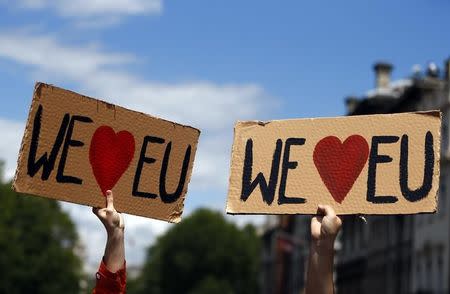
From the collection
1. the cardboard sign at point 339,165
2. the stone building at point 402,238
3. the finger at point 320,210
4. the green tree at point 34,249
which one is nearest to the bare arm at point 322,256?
the finger at point 320,210

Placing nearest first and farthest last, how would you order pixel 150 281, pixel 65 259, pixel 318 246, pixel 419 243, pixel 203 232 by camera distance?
pixel 318 246, pixel 419 243, pixel 65 259, pixel 203 232, pixel 150 281

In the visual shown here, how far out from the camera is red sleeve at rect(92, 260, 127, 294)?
19.3ft

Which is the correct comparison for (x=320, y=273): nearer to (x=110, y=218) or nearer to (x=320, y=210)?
(x=320, y=210)

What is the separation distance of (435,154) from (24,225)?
75.1m

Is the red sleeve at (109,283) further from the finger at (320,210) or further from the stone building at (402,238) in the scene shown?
the stone building at (402,238)

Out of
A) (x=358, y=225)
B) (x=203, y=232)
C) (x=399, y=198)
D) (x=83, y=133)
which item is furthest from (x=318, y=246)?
(x=203, y=232)

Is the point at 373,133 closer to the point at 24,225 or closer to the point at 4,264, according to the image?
the point at 4,264

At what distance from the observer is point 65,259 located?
3059 inches

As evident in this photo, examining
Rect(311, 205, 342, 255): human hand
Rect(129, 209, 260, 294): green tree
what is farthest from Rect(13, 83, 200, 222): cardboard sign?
Rect(129, 209, 260, 294): green tree

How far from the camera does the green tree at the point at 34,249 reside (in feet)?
246

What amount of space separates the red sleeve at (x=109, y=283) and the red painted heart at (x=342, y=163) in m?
1.27

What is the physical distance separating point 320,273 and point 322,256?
0.09 meters

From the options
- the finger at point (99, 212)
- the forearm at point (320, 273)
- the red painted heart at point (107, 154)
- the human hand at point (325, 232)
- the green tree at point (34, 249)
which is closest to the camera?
the forearm at point (320, 273)

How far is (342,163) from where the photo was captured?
21.6 ft
